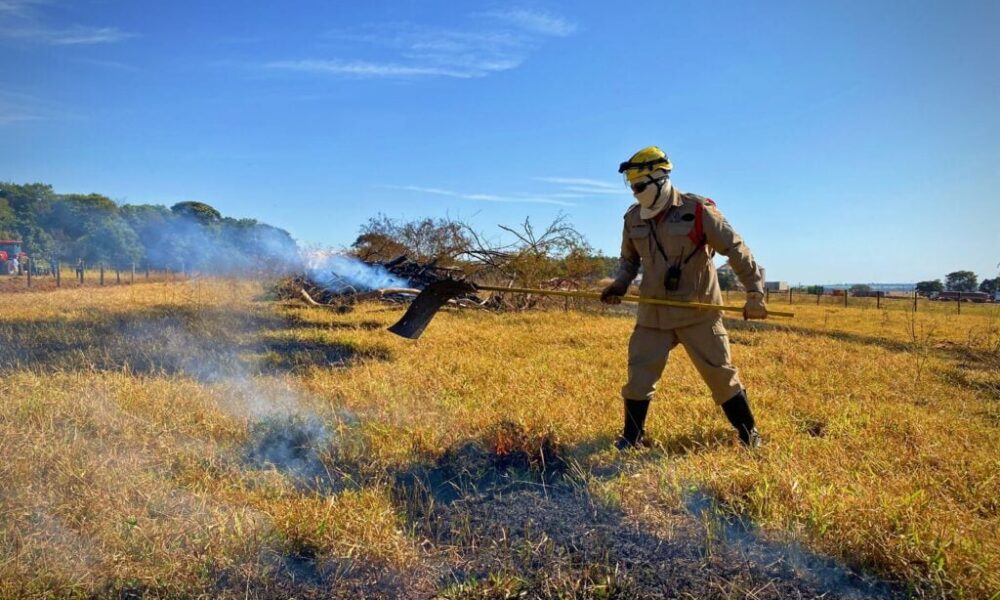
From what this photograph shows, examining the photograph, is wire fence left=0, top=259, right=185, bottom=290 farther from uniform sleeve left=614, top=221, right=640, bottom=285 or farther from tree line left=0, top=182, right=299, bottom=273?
uniform sleeve left=614, top=221, right=640, bottom=285

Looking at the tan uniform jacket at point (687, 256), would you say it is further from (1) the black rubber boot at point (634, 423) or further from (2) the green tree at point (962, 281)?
(2) the green tree at point (962, 281)

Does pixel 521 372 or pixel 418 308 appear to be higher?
pixel 418 308

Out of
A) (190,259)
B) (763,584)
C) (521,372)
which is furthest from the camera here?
(190,259)

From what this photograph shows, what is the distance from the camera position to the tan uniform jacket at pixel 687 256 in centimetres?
382

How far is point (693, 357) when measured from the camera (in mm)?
3873

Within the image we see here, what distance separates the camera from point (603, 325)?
10.6 metres

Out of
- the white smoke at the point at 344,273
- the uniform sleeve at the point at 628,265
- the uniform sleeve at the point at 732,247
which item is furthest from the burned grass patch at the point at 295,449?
the white smoke at the point at 344,273

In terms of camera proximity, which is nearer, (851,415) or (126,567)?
(126,567)

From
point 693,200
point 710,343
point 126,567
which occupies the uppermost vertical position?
point 693,200

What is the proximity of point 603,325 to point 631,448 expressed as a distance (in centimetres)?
692

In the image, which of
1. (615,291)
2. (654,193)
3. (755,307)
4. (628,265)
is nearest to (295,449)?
(615,291)

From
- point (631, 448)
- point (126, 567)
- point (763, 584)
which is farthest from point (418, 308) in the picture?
point (763, 584)

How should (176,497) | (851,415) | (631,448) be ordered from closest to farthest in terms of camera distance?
(176,497) < (631,448) < (851,415)

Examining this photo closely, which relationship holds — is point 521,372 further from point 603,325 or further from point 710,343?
point 603,325
